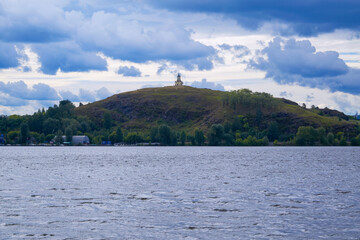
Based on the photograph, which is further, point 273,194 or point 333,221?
point 273,194

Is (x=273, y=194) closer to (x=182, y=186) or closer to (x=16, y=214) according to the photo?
(x=182, y=186)

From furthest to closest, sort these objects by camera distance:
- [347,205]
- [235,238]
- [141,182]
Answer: [141,182] → [347,205] → [235,238]

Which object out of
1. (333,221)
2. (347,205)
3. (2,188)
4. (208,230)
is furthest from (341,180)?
(2,188)

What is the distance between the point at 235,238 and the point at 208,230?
2843 millimetres

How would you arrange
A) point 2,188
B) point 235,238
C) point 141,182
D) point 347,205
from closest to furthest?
point 235,238 → point 347,205 → point 2,188 → point 141,182

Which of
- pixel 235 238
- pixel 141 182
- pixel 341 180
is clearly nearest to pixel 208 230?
pixel 235 238

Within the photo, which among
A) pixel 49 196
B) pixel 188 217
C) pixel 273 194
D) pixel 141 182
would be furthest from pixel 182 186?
pixel 188 217

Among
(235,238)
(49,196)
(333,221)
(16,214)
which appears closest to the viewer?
(235,238)

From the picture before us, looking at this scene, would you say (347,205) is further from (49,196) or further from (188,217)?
(49,196)

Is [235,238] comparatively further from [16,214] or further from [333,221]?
[16,214]

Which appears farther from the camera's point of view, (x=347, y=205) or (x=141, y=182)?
(x=141, y=182)

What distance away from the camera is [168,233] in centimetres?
3170

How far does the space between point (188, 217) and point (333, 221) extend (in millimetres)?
11298

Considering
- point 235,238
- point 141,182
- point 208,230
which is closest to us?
point 235,238
